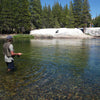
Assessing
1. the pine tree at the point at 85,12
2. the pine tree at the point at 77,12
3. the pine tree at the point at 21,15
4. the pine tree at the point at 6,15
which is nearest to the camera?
the pine tree at the point at 6,15

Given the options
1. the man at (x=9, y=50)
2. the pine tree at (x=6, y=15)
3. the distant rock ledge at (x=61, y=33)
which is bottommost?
the man at (x=9, y=50)

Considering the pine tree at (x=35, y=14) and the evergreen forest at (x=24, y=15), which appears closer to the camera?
the evergreen forest at (x=24, y=15)

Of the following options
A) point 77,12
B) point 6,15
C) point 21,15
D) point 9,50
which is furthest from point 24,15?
point 9,50

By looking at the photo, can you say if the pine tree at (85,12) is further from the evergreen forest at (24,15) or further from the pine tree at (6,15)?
the pine tree at (6,15)

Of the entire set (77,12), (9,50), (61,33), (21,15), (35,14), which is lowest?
(9,50)

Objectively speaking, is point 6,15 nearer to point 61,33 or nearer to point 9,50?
point 61,33

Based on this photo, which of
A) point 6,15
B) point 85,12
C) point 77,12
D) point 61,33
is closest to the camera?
point 61,33

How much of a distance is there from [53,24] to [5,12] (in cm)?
3077

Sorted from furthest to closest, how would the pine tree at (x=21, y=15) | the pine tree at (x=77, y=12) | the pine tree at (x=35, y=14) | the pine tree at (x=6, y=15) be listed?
the pine tree at (x=77, y=12) < the pine tree at (x=35, y=14) < the pine tree at (x=21, y=15) < the pine tree at (x=6, y=15)

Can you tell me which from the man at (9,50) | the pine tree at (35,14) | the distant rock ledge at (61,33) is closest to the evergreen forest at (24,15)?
the pine tree at (35,14)

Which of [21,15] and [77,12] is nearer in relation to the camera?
[21,15]

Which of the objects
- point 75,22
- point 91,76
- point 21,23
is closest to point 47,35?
point 21,23

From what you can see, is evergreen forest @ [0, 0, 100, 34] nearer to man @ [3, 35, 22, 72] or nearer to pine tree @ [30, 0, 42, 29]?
pine tree @ [30, 0, 42, 29]

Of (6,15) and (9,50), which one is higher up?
(6,15)
